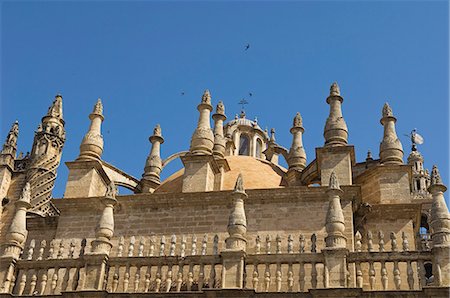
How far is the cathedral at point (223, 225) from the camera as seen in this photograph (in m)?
13.0

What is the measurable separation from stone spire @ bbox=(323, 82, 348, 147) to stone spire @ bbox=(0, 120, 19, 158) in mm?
11399

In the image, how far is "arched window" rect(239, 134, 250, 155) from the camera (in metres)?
28.6

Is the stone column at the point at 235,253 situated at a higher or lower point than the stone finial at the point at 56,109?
lower

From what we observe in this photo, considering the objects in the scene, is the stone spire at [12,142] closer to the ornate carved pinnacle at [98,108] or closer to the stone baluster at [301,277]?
the ornate carved pinnacle at [98,108]

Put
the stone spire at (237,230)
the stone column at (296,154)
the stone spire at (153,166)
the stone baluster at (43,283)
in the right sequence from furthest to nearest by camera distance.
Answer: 1. the stone spire at (153,166)
2. the stone column at (296,154)
3. the stone baluster at (43,283)
4. the stone spire at (237,230)

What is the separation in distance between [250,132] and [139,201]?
12.4 metres

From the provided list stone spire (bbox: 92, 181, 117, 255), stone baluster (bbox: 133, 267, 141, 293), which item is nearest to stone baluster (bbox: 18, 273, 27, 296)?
stone spire (bbox: 92, 181, 117, 255)

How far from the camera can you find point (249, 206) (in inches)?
645

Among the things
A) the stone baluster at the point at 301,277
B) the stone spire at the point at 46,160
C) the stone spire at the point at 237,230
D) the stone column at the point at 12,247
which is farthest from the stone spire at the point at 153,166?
the stone baluster at the point at 301,277

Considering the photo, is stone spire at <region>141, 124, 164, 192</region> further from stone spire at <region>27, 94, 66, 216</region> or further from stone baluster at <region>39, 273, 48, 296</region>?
stone baluster at <region>39, 273, 48, 296</region>

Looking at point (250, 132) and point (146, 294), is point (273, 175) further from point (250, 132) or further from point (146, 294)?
point (250, 132)

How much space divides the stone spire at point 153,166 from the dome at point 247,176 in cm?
62

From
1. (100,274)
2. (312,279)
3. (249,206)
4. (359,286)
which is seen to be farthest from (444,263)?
(100,274)

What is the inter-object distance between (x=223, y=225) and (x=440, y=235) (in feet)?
17.8
